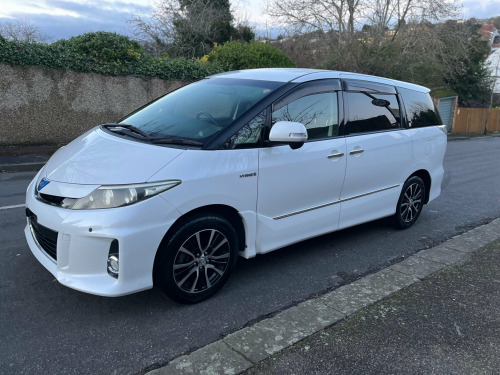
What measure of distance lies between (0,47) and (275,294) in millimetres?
9938

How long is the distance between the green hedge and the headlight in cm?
923

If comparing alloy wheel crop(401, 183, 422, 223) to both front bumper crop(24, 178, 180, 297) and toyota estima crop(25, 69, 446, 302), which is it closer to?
toyota estima crop(25, 69, 446, 302)

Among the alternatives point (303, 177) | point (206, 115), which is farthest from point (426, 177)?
point (206, 115)

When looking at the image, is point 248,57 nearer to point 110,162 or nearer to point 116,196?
point 110,162

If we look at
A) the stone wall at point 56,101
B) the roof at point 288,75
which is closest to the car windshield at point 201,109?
the roof at point 288,75

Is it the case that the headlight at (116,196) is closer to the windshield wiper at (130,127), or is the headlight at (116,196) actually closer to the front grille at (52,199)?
the front grille at (52,199)

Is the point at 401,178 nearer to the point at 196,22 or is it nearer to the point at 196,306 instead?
the point at 196,306

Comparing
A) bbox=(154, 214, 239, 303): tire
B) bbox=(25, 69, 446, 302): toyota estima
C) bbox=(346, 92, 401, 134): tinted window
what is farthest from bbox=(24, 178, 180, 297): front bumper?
bbox=(346, 92, 401, 134): tinted window

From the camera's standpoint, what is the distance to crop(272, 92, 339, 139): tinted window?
3723mm

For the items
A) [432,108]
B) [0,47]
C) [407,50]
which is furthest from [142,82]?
[407,50]

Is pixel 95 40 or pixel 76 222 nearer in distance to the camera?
pixel 76 222

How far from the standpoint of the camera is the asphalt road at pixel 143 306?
2613 millimetres

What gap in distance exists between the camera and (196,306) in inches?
128

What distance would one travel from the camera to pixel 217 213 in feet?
10.8
